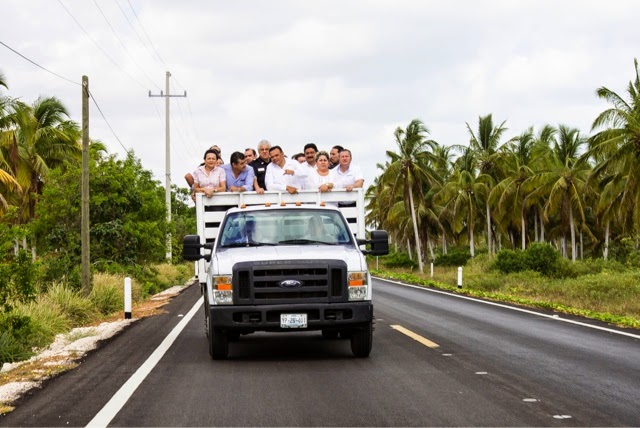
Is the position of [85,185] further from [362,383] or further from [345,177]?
[362,383]

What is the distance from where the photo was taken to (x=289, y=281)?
931cm

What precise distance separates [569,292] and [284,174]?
53.8 ft

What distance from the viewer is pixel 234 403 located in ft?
22.7

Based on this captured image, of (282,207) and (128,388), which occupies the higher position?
(282,207)

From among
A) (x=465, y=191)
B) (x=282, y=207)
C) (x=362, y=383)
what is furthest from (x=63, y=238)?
(x=465, y=191)

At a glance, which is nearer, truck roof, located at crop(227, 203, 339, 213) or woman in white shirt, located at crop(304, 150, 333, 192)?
truck roof, located at crop(227, 203, 339, 213)

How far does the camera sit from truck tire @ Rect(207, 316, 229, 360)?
9516mm

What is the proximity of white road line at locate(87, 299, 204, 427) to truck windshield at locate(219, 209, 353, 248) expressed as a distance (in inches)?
69.6

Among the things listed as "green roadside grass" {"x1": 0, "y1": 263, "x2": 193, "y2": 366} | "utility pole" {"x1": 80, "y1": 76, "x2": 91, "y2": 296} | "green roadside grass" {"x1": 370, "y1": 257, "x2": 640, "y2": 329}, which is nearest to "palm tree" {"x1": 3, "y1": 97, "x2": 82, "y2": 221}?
"green roadside grass" {"x1": 0, "y1": 263, "x2": 193, "y2": 366}

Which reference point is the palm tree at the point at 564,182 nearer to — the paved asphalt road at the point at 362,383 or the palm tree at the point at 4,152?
the palm tree at the point at 4,152

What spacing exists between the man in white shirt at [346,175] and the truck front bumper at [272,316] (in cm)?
376

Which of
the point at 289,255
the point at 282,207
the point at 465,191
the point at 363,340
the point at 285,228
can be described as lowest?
the point at 363,340

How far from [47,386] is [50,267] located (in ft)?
42.5

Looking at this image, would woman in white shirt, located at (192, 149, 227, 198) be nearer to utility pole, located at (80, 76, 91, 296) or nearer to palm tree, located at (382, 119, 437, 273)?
utility pole, located at (80, 76, 91, 296)
